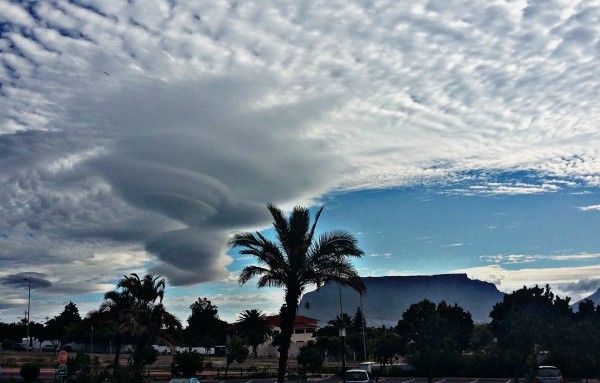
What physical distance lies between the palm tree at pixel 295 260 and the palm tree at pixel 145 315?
1189 centimetres

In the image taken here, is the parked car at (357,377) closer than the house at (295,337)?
Yes

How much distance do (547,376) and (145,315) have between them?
918 inches

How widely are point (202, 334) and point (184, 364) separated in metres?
91.0

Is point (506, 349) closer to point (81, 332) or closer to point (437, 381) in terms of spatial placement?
point (437, 381)

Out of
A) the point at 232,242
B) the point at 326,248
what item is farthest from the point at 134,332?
the point at 326,248

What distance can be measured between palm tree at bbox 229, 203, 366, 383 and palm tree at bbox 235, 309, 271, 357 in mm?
80468

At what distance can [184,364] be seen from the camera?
144 feet

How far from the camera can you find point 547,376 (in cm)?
2830

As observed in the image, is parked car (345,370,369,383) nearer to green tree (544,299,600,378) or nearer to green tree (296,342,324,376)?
green tree (544,299,600,378)

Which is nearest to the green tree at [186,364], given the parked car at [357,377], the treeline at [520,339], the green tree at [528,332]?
the treeline at [520,339]

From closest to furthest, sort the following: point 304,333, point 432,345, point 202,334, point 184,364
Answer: point 432,345 → point 184,364 → point 304,333 → point 202,334

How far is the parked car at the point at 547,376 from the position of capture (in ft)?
91.8

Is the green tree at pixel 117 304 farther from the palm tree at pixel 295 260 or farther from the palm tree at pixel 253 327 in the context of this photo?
the palm tree at pixel 253 327

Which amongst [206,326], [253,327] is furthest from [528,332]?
[206,326]
